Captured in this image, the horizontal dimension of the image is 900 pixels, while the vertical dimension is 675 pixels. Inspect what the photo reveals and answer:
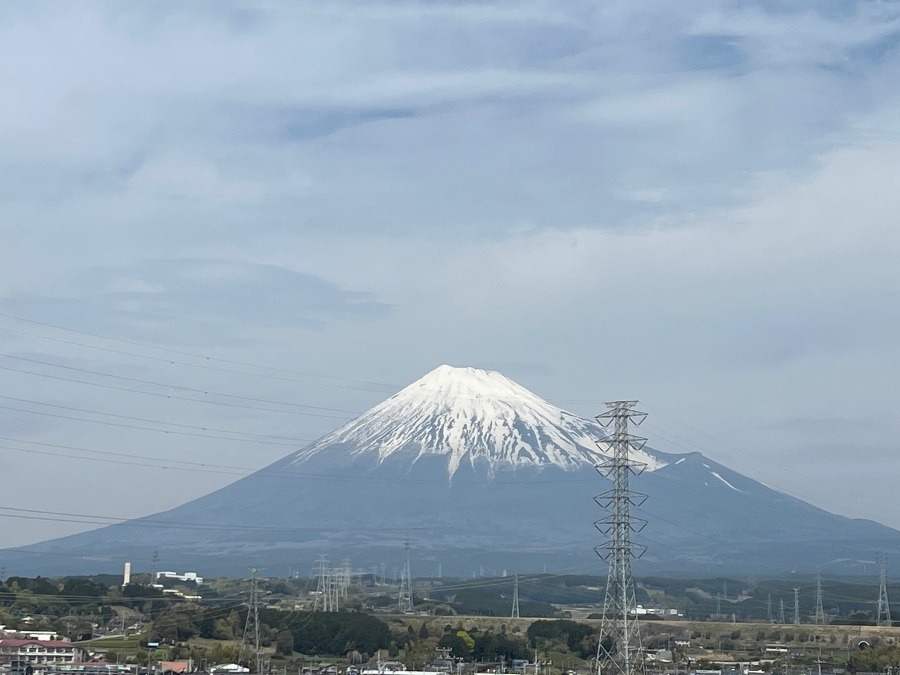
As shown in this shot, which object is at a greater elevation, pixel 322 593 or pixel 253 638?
pixel 322 593

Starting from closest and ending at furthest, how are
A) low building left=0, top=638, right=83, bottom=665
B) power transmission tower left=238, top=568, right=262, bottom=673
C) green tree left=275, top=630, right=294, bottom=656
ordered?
low building left=0, top=638, right=83, bottom=665, power transmission tower left=238, top=568, right=262, bottom=673, green tree left=275, top=630, right=294, bottom=656

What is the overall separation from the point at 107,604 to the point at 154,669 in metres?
25.9

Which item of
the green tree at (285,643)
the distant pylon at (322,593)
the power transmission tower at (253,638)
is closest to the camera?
the power transmission tower at (253,638)

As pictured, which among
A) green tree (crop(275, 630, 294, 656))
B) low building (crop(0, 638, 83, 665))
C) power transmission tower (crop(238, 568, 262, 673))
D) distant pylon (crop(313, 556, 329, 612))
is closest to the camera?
low building (crop(0, 638, 83, 665))

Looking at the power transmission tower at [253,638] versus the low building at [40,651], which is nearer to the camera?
the low building at [40,651]

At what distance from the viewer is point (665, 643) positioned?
278ft

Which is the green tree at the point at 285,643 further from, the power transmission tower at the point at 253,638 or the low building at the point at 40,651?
the low building at the point at 40,651

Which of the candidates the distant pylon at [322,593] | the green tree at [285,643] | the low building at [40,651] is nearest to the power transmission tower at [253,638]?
the green tree at [285,643]

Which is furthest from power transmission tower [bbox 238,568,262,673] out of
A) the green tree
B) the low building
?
the low building

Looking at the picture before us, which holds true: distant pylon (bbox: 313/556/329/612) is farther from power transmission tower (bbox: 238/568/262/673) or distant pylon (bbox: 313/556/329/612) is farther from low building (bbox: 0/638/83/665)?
low building (bbox: 0/638/83/665)

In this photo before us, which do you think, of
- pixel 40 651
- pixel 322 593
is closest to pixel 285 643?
pixel 40 651

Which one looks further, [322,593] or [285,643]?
[322,593]

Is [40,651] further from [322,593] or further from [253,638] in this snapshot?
[322,593]

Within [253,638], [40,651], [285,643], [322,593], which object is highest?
[322,593]
